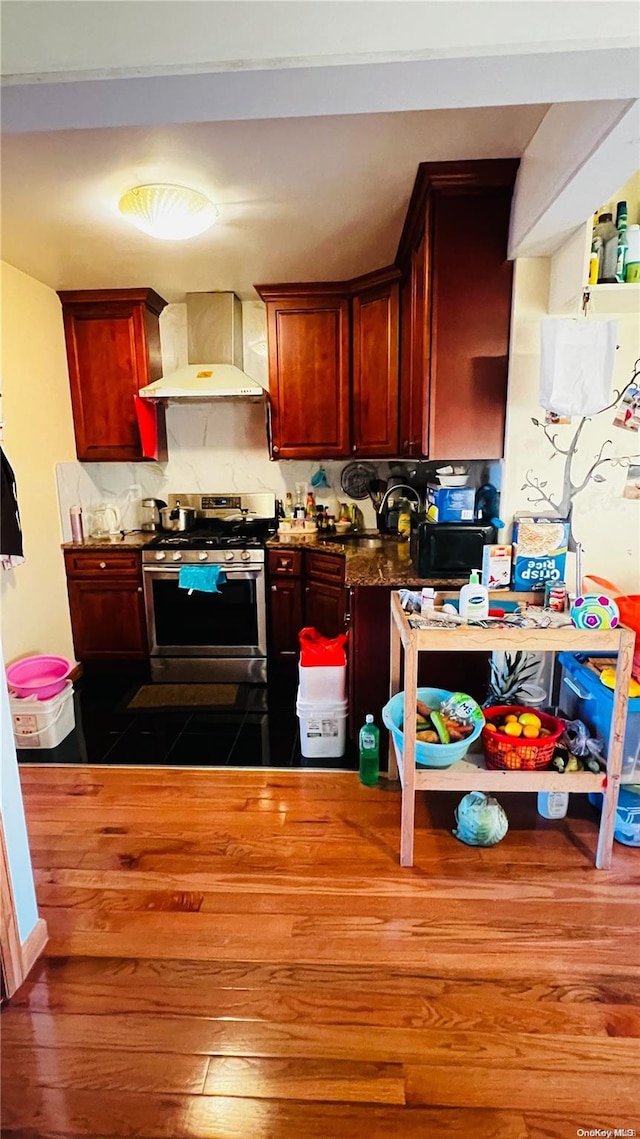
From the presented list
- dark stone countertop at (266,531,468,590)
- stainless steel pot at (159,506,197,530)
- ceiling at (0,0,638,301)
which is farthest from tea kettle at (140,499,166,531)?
ceiling at (0,0,638,301)

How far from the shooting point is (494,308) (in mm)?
2094

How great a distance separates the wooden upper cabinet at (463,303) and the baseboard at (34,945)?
208 centimetres

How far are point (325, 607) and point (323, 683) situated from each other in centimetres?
74

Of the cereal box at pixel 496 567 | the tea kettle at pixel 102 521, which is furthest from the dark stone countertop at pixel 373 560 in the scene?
the tea kettle at pixel 102 521

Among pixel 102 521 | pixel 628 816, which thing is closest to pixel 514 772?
pixel 628 816

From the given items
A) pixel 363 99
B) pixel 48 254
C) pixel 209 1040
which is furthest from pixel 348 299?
pixel 209 1040

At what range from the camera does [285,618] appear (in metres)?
3.31

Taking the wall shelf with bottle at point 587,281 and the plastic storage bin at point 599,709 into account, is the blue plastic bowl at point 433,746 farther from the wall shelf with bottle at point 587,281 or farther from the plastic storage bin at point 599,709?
the wall shelf with bottle at point 587,281

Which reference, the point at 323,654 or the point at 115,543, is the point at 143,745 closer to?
the point at 323,654

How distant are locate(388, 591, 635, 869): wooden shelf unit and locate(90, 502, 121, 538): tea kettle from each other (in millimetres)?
2429

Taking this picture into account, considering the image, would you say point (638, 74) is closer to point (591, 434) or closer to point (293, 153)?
point (293, 153)

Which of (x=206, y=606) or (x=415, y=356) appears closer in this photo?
(x=415, y=356)

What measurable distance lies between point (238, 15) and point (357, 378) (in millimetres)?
2178

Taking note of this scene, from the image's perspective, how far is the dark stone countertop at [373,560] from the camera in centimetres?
231
